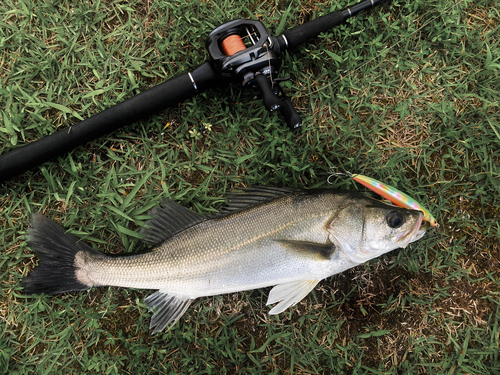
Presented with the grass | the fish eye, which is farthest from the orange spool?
the fish eye

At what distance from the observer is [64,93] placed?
3434 millimetres

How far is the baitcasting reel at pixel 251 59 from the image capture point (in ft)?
9.38

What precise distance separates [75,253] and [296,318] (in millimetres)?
2264

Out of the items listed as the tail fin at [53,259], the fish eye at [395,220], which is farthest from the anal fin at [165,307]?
the fish eye at [395,220]

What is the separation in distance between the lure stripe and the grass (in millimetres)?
229

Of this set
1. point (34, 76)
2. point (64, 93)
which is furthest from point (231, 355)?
point (34, 76)

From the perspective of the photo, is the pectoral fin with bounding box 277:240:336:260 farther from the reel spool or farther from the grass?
the reel spool

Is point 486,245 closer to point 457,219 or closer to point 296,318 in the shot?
point 457,219

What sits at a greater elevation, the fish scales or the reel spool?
the reel spool

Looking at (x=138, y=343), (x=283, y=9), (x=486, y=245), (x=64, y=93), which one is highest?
(x=64, y=93)

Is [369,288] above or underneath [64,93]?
underneath

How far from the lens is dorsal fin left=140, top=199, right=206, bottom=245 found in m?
3.04

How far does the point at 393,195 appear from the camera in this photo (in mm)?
3107

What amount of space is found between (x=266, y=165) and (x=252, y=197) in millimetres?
483
